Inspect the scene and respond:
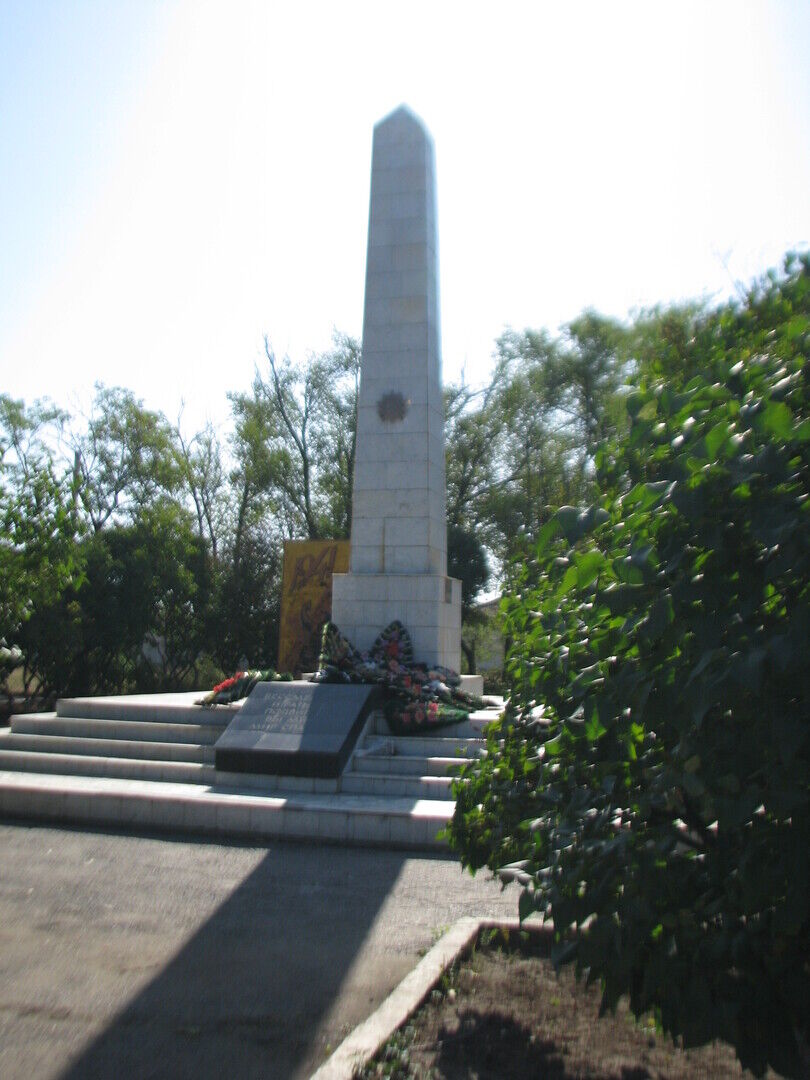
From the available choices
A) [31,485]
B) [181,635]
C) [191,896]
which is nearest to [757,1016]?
[191,896]

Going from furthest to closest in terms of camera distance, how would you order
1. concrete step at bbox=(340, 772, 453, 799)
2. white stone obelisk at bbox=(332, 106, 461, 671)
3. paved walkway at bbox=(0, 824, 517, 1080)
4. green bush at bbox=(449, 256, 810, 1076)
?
white stone obelisk at bbox=(332, 106, 461, 671) → concrete step at bbox=(340, 772, 453, 799) → paved walkway at bbox=(0, 824, 517, 1080) → green bush at bbox=(449, 256, 810, 1076)

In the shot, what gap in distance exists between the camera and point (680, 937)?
2195 millimetres

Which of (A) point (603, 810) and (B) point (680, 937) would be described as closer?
(B) point (680, 937)

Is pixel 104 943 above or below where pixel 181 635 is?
below

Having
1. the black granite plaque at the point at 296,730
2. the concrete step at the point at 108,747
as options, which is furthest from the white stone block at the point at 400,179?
the concrete step at the point at 108,747

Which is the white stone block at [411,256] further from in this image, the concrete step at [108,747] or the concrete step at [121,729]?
the concrete step at [108,747]

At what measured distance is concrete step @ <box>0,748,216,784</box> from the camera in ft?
30.2

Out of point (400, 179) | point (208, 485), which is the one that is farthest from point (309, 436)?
point (400, 179)

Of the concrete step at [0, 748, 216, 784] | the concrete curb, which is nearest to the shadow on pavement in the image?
the concrete curb

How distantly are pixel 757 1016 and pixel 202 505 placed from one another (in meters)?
31.4

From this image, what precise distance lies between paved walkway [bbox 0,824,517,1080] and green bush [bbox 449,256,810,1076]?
5.53ft

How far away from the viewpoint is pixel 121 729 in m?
10.7

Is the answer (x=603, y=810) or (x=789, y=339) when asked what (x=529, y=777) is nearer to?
(x=603, y=810)

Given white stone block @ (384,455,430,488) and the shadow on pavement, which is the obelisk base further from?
the shadow on pavement
